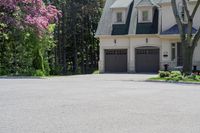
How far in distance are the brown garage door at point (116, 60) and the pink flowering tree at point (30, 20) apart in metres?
8.33

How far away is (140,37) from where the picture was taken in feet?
144

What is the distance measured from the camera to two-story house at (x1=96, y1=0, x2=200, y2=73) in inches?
1655

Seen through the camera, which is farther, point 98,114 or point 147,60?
point 147,60

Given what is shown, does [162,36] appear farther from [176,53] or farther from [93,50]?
[93,50]

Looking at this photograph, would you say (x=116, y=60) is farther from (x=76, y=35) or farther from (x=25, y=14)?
(x=76, y=35)

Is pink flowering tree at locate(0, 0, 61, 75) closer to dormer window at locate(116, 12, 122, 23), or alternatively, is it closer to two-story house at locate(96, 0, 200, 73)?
two-story house at locate(96, 0, 200, 73)

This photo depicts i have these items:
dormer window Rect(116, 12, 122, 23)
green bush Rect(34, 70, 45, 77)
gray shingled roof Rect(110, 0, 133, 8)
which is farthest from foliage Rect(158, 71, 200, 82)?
gray shingled roof Rect(110, 0, 133, 8)

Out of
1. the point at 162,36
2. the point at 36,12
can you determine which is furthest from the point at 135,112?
the point at 162,36

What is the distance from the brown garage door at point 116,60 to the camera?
4503 cm

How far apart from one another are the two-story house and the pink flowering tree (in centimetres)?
793

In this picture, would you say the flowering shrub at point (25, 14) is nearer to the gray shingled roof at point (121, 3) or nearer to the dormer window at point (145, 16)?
the gray shingled roof at point (121, 3)

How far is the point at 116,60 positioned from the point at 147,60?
3.22 m

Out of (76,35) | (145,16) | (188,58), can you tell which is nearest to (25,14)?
(145,16)

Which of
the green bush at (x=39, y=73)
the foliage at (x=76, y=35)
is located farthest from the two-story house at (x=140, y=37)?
the green bush at (x=39, y=73)
